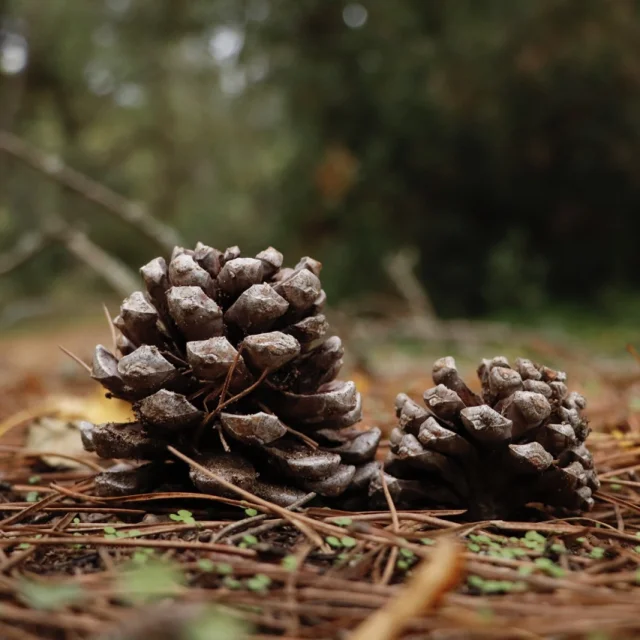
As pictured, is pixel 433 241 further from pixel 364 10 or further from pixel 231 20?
pixel 231 20

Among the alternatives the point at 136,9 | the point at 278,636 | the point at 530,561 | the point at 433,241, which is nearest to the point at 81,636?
the point at 278,636

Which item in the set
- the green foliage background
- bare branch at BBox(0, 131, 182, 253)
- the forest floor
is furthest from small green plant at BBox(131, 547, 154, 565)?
the green foliage background

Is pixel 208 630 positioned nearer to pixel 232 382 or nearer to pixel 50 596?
pixel 50 596

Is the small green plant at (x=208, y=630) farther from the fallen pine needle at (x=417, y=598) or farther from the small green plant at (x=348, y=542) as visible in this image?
the small green plant at (x=348, y=542)

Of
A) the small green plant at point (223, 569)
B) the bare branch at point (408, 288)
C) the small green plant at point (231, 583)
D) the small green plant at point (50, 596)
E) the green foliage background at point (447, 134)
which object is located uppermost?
the green foliage background at point (447, 134)

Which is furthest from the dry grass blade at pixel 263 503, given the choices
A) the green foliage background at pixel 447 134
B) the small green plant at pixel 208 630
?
the green foliage background at pixel 447 134

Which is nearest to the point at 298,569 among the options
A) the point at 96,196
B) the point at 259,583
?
the point at 259,583
